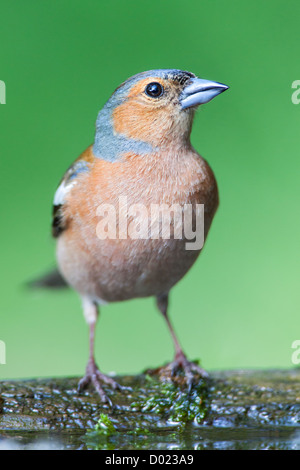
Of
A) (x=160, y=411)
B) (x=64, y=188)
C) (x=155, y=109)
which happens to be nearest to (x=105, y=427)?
(x=160, y=411)

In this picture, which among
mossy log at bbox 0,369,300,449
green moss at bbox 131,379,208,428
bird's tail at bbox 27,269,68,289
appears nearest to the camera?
mossy log at bbox 0,369,300,449

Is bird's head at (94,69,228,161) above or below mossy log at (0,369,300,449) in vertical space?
above

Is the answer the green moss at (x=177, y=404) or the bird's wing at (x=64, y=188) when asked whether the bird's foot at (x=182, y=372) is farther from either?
the bird's wing at (x=64, y=188)

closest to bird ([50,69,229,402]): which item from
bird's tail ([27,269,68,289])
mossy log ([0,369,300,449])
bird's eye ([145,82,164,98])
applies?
bird's eye ([145,82,164,98])

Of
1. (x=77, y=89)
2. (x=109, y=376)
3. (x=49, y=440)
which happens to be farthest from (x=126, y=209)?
(x=77, y=89)

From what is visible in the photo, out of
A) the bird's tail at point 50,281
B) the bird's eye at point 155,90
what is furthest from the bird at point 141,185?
the bird's tail at point 50,281

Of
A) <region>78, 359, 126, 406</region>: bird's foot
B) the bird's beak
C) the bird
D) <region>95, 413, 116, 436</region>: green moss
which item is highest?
the bird's beak

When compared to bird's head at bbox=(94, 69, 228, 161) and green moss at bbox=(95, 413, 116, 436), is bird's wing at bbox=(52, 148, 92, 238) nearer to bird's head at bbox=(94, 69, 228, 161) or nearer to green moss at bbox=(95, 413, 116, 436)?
bird's head at bbox=(94, 69, 228, 161)

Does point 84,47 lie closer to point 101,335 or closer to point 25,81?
point 25,81

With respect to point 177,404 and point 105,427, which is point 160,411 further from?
point 105,427
